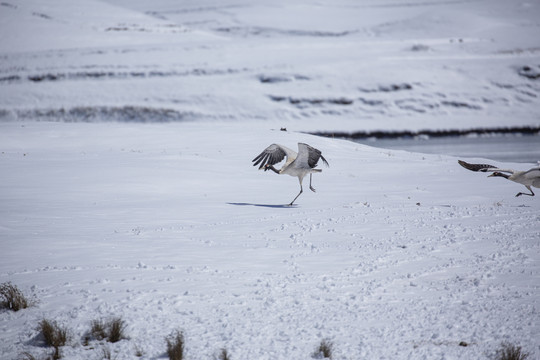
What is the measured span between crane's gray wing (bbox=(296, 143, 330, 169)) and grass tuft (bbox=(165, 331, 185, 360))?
6899 mm

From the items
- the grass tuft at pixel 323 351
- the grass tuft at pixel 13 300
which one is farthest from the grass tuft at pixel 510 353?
the grass tuft at pixel 13 300

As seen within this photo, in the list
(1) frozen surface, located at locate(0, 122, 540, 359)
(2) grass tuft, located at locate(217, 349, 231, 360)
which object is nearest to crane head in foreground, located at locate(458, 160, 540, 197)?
(1) frozen surface, located at locate(0, 122, 540, 359)

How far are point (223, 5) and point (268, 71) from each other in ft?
258

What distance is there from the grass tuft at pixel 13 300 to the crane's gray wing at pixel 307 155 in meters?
6.80

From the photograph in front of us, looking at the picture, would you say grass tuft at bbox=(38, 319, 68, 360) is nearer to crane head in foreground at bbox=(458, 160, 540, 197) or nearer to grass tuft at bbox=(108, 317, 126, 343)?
grass tuft at bbox=(108, 317, 126, 343)

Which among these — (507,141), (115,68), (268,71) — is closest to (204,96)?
(268,71)

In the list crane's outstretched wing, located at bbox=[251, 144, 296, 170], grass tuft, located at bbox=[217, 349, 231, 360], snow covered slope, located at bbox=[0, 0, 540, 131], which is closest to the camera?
grass tuft, located at bbox=[217, 349, 231, 360]

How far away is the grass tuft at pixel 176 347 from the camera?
573 cm

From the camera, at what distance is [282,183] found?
19.0m

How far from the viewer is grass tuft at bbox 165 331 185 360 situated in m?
5.73

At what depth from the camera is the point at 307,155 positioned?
40.6 feet

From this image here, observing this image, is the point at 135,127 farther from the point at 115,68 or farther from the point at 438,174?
the point at 115,68

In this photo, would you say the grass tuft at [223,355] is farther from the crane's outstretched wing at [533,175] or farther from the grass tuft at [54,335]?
the crane's outstretched wing at [533,175]

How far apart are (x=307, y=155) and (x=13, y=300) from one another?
7.07 m
